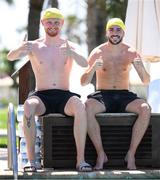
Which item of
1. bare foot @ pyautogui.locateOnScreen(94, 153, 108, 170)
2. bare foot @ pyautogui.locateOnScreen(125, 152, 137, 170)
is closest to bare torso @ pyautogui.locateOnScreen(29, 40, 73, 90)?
bare foot @ pyautogui.locateOnScreen(94, 153, 108, 170)

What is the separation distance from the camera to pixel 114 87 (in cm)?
599

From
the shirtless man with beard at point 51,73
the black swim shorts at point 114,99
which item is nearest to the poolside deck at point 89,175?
the shirtless man with beard at point 51,73

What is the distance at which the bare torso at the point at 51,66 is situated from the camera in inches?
229

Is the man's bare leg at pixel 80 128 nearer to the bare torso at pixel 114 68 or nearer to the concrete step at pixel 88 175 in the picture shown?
the concrete step at pixel 88 175

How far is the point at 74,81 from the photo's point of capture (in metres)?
7.13

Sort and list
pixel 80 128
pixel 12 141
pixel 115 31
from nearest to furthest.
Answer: pixel 12 141, pixel 80 128, pixel 115 31

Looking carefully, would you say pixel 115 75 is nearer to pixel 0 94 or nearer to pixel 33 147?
pixel 33 147

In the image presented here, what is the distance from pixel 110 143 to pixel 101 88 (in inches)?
22.8

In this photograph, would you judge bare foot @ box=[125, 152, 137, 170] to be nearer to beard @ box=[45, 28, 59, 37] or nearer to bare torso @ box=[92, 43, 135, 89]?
bare torso @ box=[92, 43, 135, 89]

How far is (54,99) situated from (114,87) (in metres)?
0.66

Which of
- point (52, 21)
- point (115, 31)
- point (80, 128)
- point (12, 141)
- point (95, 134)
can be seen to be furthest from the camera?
point (115, 31)

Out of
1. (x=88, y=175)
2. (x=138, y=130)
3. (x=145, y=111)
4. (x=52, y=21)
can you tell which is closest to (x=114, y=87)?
(x=145, y=111)

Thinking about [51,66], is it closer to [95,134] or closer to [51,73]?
[51,73]

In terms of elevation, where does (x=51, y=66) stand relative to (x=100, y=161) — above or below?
above
